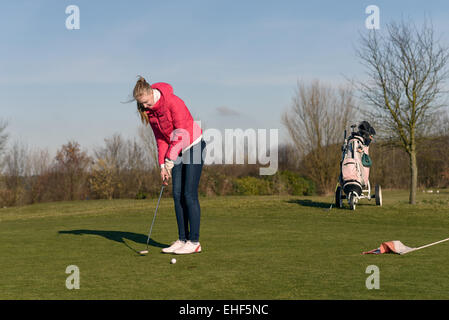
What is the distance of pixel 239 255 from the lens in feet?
19.5

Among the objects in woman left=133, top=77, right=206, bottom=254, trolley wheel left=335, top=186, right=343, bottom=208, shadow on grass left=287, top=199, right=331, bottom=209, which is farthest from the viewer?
shadow on grass left=287, top=199, right=331, bottom=209

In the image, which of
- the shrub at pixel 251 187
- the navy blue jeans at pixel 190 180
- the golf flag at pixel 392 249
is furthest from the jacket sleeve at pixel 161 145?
the shrub at pixel 251 187

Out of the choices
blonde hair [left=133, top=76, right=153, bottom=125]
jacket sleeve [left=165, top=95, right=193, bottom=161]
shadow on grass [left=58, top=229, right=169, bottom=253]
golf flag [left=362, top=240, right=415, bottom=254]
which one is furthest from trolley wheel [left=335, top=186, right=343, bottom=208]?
blonde hair [left=133, top=76, right=153, bottom=125]

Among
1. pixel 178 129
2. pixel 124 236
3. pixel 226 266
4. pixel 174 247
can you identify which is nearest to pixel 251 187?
pixel 124 236

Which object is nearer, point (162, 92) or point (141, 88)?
point (141, 88)

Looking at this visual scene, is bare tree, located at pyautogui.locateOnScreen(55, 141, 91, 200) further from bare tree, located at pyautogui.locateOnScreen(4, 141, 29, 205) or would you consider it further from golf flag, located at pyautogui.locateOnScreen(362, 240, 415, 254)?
golf flag, located at pyautogui.locateOnScreen(362, 240, 415, 254)

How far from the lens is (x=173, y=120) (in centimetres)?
616

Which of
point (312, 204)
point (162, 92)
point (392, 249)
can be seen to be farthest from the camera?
point (312, 204)

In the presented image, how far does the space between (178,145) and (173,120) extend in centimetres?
32

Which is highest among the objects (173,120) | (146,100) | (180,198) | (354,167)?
(146,100)

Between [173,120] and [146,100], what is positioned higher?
[146,100]

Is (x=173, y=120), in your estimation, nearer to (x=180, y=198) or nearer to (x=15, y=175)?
(x=180, y=198)

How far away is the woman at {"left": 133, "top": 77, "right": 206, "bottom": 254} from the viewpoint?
6.07 m

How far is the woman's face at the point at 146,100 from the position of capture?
5930mm
